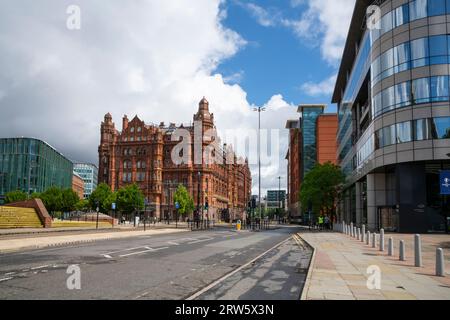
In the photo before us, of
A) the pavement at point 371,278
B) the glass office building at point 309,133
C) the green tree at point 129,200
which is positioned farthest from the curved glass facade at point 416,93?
the glass office building at point 309,133

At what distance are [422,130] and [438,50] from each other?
7523 mm

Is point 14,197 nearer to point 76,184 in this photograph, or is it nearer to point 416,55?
point 76,184

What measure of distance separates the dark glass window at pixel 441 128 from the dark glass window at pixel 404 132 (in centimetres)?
216

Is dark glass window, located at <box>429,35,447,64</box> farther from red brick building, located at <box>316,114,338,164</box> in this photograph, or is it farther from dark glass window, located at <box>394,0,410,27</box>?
red brick building, located at <box>316,114,338,164</box>

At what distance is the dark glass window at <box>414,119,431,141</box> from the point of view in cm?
3881

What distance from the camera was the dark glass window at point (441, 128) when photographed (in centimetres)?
3819

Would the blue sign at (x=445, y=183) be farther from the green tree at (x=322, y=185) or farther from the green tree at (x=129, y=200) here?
the green tree at (x=129, y=200)

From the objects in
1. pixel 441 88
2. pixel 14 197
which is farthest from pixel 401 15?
pixel 14 197

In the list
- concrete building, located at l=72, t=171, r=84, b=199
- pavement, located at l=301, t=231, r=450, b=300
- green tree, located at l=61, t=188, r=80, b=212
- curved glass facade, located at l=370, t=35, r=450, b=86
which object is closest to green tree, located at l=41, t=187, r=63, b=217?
green tree, located at l=61, t=188, r=80, b=212

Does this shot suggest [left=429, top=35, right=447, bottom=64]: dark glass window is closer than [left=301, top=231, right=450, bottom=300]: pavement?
No

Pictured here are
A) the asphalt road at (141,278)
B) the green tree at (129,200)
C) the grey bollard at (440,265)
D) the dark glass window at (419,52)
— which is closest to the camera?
the asphalt road at (141,278)

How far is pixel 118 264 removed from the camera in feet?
44.4
